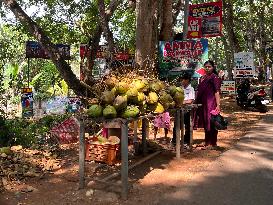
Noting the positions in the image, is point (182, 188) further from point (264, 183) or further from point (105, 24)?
point (105, 24)

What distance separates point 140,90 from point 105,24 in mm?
4359

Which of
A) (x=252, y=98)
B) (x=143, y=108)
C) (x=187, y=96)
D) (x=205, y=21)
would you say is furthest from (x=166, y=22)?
(x=143, y=108)

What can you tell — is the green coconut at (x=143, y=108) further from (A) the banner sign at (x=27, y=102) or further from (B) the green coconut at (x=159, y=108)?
(A) the banner sign at (x=27, y=102)

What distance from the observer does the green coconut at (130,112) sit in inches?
210

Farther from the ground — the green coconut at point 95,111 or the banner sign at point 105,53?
the banner sign at point 105,53

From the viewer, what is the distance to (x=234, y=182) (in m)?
5.69

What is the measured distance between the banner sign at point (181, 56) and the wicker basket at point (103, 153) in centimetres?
486

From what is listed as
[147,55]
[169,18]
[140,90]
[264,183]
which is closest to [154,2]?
[147,55]

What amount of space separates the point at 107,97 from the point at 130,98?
379mm

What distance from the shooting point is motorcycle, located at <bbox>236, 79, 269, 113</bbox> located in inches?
582

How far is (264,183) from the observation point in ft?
18.5

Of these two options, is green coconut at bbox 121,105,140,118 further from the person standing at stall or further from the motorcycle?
the motorcycle

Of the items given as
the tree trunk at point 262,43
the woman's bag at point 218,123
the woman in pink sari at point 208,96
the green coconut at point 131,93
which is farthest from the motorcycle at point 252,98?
the tree trunk at point 262,43

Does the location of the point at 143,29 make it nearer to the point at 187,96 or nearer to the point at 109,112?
the point at 187,96
